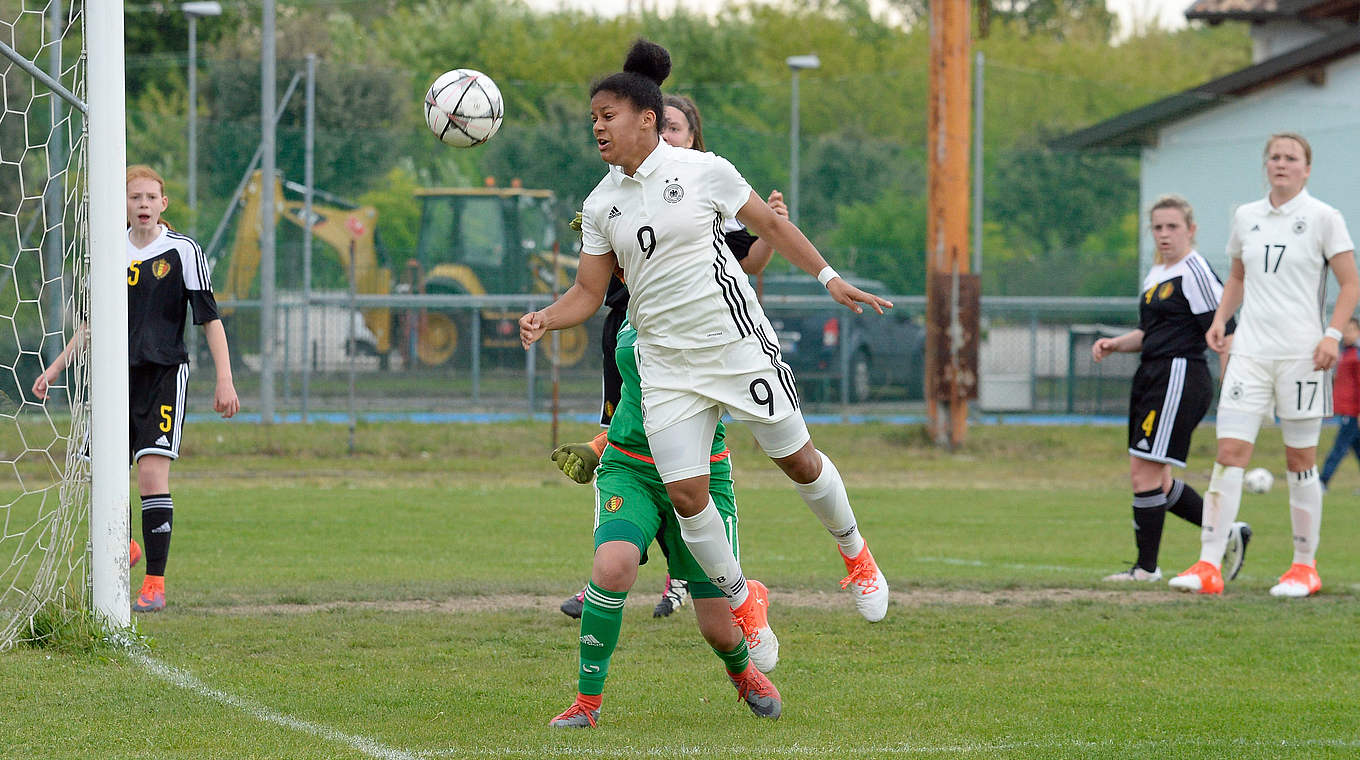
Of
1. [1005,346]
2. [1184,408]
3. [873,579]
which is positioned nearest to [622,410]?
[873,579]

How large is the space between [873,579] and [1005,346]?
16991mm

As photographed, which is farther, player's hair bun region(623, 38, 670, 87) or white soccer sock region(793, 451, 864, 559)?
white soccer sock region(793, 451, 864, 559)

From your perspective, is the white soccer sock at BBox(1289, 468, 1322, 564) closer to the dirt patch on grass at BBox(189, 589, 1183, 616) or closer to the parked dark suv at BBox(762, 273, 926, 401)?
the dirt patch on grass at BBox(189, 589, 1183, 616)

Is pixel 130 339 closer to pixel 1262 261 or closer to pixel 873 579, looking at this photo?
pixel 873 579

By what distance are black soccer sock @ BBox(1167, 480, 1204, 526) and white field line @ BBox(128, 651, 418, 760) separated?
571 centimetres

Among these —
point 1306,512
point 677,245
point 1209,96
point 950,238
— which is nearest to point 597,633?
point 677,245

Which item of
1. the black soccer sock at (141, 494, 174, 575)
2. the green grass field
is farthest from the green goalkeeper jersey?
the black soccer sock at (141, 494, 174, 575)

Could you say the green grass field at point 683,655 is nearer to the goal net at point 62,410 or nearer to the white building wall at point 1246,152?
the goal net at point 62,410

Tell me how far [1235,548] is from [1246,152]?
1809cm

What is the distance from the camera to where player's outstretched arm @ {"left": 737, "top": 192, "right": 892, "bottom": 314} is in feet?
16.5

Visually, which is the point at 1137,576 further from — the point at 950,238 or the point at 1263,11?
the point at 1263,11

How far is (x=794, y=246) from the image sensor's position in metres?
5.15

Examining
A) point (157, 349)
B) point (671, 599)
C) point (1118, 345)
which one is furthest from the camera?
point (1118, 345)

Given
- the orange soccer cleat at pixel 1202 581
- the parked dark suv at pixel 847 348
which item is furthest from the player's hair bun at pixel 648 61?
the parked dark suv at pixel 847 348
